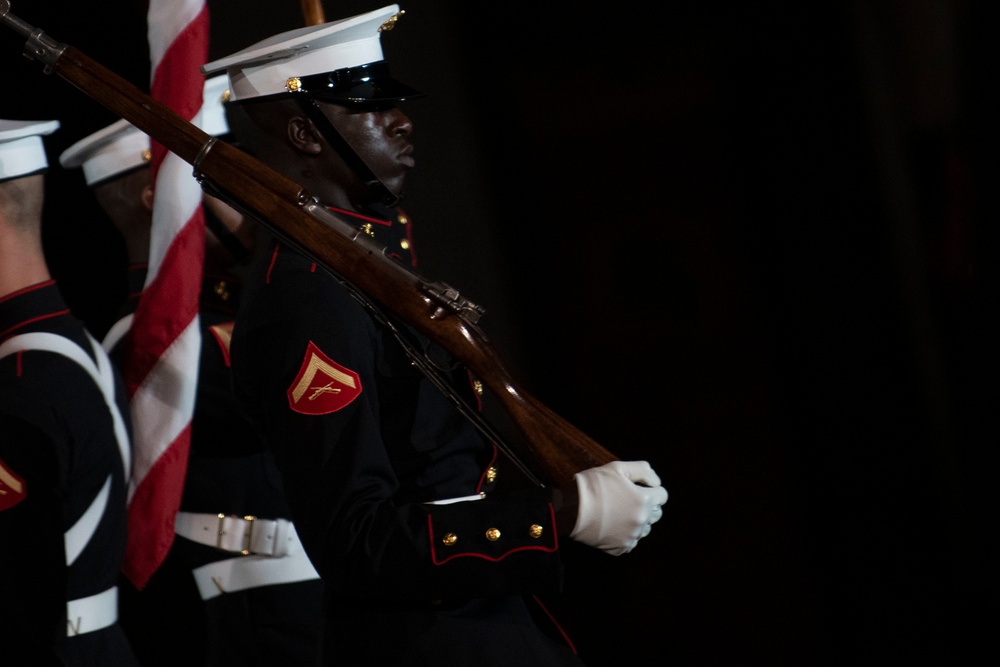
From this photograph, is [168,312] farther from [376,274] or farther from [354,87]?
[376,274]

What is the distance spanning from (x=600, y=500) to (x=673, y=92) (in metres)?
2.09

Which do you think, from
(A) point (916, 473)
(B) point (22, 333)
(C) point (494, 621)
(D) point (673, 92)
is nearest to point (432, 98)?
(D) point (673, 92)

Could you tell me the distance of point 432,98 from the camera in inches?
117

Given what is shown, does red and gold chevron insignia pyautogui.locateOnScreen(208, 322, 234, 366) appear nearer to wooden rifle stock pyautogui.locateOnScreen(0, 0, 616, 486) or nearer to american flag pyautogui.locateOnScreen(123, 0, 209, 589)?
american flag pyautogui.locateOnScreen(123, 0, 209, 589)

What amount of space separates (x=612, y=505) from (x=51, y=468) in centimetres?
110

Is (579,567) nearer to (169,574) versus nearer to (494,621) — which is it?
(169,574)

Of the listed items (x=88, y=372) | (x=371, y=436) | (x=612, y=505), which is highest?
(x=88, y=372)

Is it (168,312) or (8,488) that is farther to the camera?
(168,312)

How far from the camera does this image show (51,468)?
190 cm

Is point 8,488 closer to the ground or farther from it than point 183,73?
closer to the ground

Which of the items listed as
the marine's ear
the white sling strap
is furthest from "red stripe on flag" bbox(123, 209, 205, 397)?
the marine's ear

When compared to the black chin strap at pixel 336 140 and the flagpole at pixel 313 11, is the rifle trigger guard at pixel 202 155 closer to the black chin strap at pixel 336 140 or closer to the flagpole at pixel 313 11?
the black chin strap at pixel 336 140

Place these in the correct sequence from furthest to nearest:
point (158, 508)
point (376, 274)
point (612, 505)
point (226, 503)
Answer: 1. point (226, 503)
2. point (158, 508)
3. point (376, 274)
4. point (612, 505)

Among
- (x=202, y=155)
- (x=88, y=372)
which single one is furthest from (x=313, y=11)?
(x=88, y=372)
